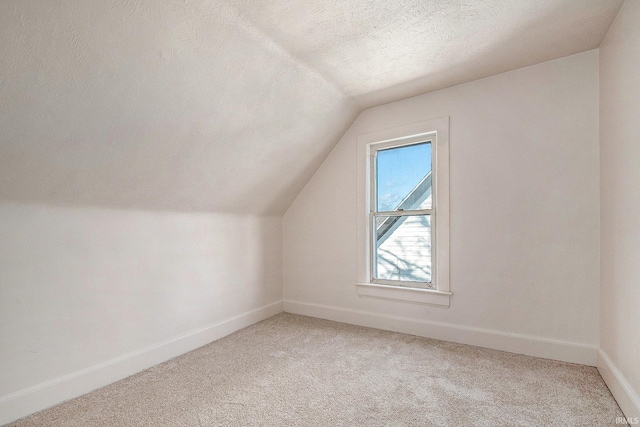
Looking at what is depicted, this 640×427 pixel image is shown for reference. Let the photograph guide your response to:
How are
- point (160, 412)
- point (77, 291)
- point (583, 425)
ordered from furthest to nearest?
point (77, 291) → point (160, 412) → point (583, 425)

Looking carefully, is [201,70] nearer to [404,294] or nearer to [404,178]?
[404,178]

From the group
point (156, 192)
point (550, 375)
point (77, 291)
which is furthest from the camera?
point (156, 192)

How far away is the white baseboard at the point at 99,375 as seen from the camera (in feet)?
5.71

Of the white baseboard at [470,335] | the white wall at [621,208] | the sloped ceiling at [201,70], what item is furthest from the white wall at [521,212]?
the sloped ceiling at [201,70]

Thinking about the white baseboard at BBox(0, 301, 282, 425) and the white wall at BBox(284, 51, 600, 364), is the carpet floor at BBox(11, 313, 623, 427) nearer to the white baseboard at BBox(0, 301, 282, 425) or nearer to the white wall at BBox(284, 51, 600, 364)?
the white baseboard at BBox(0, 301, 282, 425)

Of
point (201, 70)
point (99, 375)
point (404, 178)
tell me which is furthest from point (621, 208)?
point (99, 375)

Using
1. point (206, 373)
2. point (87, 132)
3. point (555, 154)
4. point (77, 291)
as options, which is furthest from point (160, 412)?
point (555, 154)

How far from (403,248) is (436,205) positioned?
556mm

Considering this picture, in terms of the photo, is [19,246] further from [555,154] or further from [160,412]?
[555,154]

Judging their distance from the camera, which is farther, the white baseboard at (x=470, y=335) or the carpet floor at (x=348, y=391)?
the white baseboard at (x=470, y=335)

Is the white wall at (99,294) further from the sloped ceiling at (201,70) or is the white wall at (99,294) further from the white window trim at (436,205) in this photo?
the white window trim at (436,205)

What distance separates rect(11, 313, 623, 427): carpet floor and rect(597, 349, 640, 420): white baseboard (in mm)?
56

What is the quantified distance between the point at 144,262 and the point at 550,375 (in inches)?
120

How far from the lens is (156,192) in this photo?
2371mm
